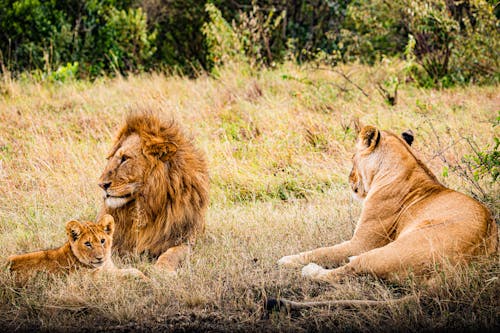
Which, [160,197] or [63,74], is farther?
[63,74]

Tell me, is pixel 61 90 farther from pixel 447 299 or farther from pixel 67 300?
pixel 447 299

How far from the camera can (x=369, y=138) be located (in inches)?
167

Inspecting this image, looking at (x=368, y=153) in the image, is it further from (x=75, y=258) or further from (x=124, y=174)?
(x=75, y=258)

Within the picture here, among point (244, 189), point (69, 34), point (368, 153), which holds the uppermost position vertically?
point (69, 34)

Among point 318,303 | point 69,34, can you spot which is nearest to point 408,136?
point 318,303

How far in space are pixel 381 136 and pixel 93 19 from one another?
836 cm

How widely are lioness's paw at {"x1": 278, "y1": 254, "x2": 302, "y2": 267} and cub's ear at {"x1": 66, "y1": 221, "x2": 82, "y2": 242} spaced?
1276 millimetres

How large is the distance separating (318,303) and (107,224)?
1.53 meters

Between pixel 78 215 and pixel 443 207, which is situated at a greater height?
pixel 443 207

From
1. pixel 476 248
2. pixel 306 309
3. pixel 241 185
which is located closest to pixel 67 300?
pixel 306 309

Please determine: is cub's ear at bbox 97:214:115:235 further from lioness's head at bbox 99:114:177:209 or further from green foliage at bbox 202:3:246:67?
green foliage at bbox 202:3:246:67

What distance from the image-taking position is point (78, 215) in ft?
17.7

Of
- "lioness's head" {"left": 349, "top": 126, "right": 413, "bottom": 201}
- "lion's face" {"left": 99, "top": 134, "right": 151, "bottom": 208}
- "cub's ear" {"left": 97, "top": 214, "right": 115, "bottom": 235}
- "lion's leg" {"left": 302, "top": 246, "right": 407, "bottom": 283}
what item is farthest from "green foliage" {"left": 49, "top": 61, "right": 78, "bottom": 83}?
Answer: "lion's leg" {"left": 302, "top": 246, "right": 407, "bottom": 283}

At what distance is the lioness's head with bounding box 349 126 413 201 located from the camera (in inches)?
166
